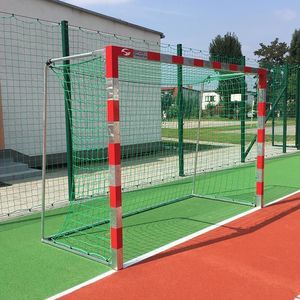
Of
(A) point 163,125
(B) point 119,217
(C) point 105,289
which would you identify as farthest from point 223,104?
(C) point 105,289

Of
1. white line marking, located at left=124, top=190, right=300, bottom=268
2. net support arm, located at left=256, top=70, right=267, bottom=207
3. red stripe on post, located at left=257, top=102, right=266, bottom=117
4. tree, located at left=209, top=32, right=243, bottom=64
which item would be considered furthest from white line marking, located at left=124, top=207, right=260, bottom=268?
tree, located at left=209, top=32, right=243, bottom=64

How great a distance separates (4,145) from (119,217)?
6.64 m

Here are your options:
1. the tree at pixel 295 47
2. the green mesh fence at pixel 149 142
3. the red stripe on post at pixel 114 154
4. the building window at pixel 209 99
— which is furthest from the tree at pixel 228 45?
the red stripe on post at pixel 114 154

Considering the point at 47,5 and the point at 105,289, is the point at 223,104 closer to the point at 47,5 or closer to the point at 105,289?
the point at 47,5

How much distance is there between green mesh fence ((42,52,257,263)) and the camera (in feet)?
20.6

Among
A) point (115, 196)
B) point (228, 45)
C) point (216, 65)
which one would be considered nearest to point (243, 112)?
point (216, 65)

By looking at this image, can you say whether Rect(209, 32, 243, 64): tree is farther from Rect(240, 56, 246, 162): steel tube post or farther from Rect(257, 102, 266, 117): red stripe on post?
Rect(257, 102, 266, 117): red stripe on post

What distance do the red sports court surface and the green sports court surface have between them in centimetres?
32

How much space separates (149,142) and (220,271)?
30.8 ft

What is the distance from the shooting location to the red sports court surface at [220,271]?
3.72 metres

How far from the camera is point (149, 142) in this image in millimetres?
13438

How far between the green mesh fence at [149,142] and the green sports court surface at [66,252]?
229 millimetres

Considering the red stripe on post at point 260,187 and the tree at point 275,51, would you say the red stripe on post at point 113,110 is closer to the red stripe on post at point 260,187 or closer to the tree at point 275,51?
the red stripe on post at point 260,187

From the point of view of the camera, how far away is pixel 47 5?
10898 mm
